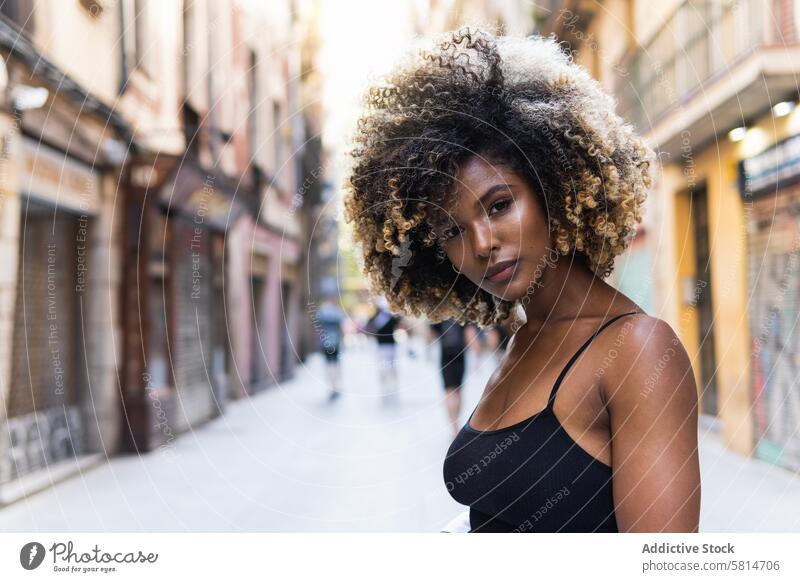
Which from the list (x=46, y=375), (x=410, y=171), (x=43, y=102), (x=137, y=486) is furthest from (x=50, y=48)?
(x=410, y=171)

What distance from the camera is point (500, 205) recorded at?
3.51 ft

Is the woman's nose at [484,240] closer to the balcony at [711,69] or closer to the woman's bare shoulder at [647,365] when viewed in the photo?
the woman's bare shoulder at [647,365]

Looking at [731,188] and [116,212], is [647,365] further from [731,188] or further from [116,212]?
[116,212]

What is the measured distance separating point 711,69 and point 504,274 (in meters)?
4.09

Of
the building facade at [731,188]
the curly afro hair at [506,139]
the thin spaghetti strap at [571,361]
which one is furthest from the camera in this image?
the building facade at [731,188]

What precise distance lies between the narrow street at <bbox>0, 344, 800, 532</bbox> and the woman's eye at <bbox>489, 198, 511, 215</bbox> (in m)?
0.85

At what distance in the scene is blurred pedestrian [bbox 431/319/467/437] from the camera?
4816 millimetres

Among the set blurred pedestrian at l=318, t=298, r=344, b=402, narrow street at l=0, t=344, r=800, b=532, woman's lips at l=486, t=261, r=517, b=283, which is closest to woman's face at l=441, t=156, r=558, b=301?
woman's lips at l=486, t=261, r=517, b=283

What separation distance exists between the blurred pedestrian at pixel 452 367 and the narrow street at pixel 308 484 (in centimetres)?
26

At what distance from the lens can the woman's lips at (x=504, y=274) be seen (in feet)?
3.57
